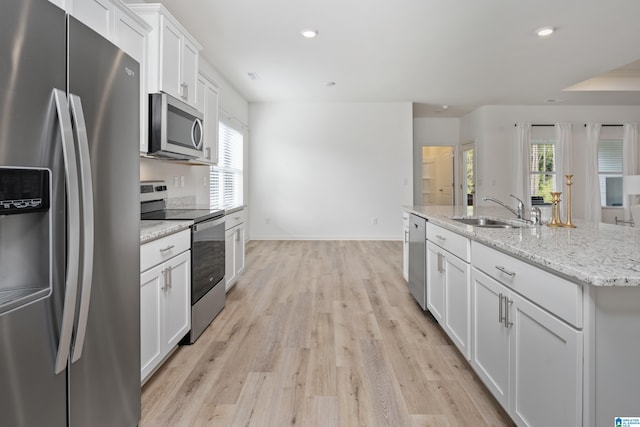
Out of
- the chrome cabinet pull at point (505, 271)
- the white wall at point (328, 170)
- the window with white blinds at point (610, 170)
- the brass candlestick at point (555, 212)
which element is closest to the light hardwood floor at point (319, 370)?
the chrome cabinet pull at point (505, 271)

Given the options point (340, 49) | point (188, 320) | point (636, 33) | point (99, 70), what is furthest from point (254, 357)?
point (636, 33)

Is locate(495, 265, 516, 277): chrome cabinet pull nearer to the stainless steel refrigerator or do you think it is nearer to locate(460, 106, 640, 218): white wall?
the stainless steel refrigerator

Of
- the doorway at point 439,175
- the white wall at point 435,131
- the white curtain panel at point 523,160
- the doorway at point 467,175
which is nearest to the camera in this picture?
the white curtain panel at point 523,160

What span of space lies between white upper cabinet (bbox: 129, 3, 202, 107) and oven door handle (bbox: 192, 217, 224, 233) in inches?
38.3

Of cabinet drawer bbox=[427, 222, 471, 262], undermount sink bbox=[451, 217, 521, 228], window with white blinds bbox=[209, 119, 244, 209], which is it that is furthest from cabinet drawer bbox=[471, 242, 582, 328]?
window with white blinds bbox=[209, 119, 244, 209]

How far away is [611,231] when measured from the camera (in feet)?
6.08

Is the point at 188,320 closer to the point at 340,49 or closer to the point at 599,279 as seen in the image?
the point at 599,279

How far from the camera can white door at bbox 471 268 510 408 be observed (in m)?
1.53

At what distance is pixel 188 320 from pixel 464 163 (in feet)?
24.4

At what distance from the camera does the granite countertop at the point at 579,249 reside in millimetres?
1001

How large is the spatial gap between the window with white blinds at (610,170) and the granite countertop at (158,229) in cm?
812

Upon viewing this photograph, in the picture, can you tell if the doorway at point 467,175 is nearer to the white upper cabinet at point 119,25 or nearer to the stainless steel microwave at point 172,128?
the stainless steel microwave at point 172,128

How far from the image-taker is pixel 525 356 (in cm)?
135

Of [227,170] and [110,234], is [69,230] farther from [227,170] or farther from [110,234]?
[227,170]
